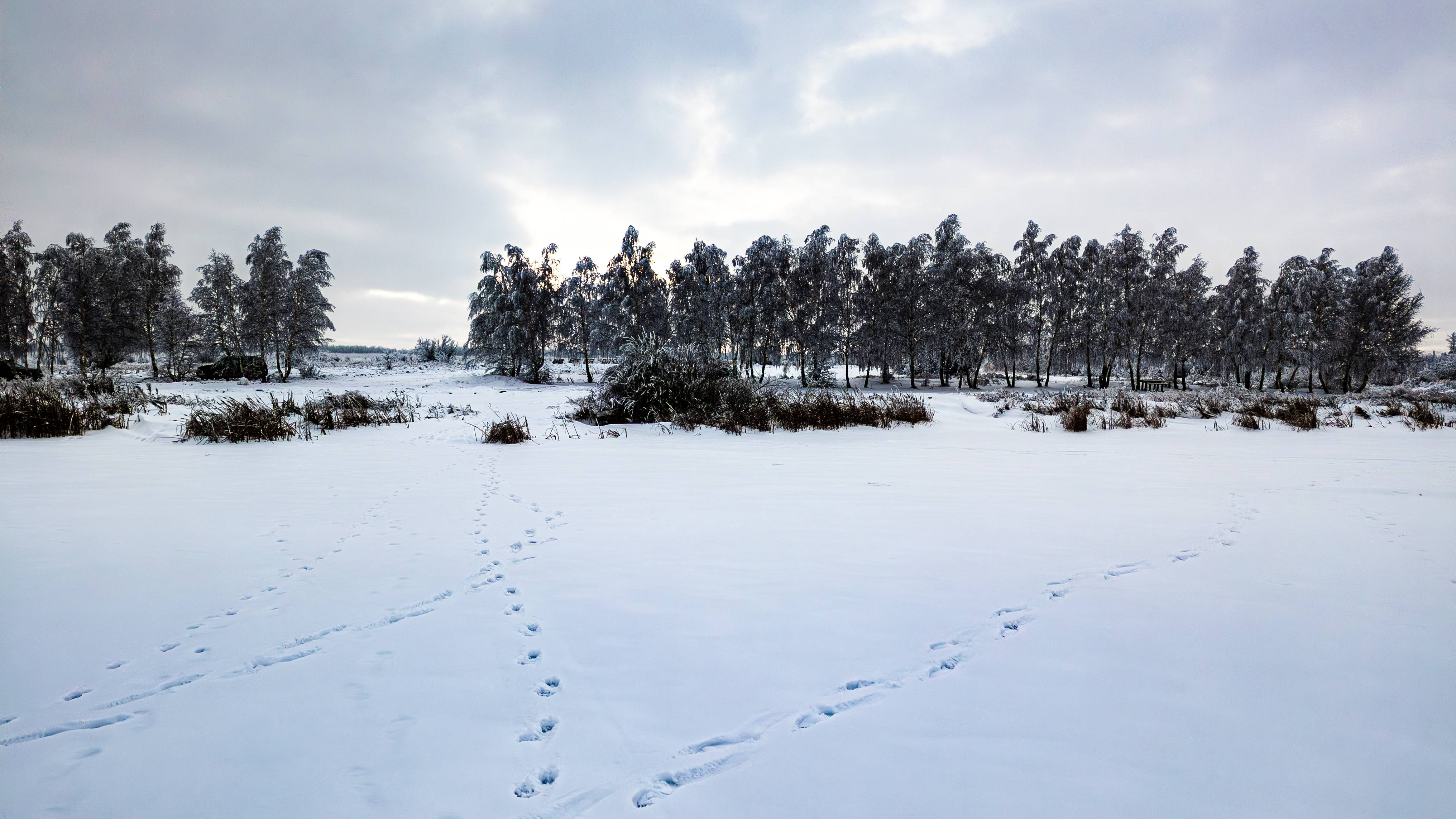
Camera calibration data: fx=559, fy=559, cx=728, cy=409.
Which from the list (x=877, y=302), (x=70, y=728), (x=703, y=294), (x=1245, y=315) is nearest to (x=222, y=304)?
(x=703, y=294)

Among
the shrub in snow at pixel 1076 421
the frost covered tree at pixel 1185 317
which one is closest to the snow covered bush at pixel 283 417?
the shrub in snow at pixel 1076 421

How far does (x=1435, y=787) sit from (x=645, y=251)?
32.8 meters

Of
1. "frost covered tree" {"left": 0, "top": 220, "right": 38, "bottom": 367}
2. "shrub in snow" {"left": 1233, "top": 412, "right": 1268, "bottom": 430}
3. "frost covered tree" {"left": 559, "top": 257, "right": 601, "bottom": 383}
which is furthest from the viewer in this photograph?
"frost covered tree" {"left": 559, "top": 257, "right": 601, "bottom": 383}

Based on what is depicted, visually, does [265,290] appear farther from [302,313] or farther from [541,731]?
[541,731]

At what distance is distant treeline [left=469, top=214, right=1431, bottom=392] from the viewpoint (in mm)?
31359

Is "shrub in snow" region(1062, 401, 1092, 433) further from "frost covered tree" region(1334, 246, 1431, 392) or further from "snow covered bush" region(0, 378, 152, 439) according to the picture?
"frost covered tree" region(1334, 246, 1431, 392)

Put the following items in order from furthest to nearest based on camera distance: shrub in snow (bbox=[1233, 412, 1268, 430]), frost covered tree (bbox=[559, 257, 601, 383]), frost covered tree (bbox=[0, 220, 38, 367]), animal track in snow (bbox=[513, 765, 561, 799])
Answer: frost covered tree (bbox=[559, 257, 601, 383]), frost covered tree (bbox=[0, 220, 38, 367]), shrub in snow (bbox=[1233, 412, 1268, 430]), animal track in snow (bbox=[513, 765, 561, 799])

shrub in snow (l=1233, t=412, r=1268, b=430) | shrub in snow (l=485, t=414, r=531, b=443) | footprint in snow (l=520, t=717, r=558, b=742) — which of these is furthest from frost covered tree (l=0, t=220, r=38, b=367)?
shrub in snow (l=1233, t=412, r=1268, b=430)

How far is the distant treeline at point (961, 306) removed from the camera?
31359mm

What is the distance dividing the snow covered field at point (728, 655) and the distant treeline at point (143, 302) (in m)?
32.4

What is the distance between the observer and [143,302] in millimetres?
29500

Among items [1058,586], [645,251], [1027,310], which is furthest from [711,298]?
[1058,586]

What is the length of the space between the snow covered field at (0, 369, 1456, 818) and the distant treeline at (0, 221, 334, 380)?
32.4 metres

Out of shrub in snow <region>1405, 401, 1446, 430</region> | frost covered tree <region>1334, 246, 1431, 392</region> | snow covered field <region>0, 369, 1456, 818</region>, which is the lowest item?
snow covered field <region>0, 369, 1456, 818</region>
